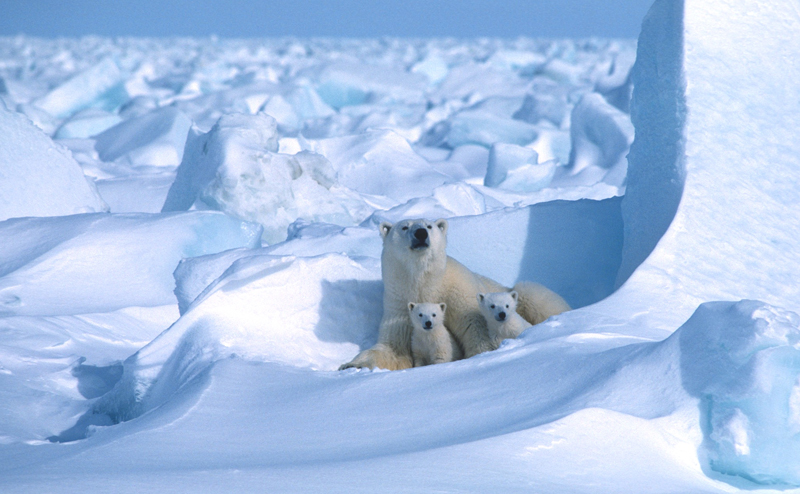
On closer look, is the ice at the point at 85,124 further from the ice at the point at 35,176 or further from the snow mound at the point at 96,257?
the snow mound at the point at 96,257

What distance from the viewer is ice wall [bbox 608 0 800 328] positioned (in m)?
3.00

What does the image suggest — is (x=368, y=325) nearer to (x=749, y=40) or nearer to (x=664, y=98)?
(x=664, y=98)

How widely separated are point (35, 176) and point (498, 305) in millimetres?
3221

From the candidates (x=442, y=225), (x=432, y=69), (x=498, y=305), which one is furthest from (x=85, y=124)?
(x=432, y=69)

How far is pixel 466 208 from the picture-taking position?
16.3ft

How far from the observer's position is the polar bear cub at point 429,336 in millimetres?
3031

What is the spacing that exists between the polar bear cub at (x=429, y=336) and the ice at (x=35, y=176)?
8.91 feet

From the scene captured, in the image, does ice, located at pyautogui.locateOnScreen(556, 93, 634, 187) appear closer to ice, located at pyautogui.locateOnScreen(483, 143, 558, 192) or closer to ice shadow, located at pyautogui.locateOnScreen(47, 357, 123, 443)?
ice, located at pyautogui.locateOnScreen(483, 143, 558, 192)

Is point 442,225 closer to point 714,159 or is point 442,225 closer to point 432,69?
point 714,159

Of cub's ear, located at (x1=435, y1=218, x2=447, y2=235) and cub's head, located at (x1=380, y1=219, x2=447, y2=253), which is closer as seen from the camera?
cub's head, located at (x1=380, y1=219, x2=447, y2=253)

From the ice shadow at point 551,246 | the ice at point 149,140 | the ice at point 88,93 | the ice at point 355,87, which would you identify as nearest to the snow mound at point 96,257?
the ice shadow at point 551,246

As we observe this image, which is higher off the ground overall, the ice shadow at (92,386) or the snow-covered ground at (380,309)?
the snow-covered ground at (380,309)

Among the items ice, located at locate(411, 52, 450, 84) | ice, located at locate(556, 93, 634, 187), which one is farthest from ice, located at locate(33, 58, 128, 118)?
ice, located at locate(556, 93, 634, 187)

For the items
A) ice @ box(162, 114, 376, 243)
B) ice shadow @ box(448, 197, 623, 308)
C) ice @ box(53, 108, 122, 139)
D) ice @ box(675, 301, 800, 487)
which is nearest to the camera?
ice @ box(675, 301, 800, 487)
